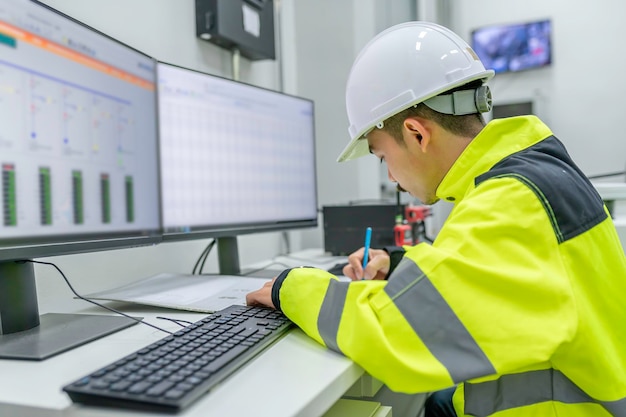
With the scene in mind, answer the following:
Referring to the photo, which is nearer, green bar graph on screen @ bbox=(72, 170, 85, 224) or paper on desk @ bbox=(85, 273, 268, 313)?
green bar graph on screen @ bbox=(72, 170, 85, 224)

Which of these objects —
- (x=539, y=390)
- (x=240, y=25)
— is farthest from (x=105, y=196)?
(x=240, y=25)

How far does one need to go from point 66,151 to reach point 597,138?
3.63 meters

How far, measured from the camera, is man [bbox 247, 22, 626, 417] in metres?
0.53

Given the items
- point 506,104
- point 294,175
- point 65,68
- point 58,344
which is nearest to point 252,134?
point 294,175

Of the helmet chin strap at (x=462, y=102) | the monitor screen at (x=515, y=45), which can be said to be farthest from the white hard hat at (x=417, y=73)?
the monitor screen at (x=515, y=45)

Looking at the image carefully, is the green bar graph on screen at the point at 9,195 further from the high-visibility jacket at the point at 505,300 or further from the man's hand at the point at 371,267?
the man's hand at the point at 371,267

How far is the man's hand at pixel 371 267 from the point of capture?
→ 1.01 metres

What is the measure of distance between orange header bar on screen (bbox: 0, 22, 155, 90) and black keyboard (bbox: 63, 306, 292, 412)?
442 mm

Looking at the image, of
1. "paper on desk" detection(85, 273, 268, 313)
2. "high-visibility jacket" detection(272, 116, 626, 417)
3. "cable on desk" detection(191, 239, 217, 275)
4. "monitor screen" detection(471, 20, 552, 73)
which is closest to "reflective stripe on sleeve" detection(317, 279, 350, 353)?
"high-visibility jacket" detection(272, 116, 626, 417)

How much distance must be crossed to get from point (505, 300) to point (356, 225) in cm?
94

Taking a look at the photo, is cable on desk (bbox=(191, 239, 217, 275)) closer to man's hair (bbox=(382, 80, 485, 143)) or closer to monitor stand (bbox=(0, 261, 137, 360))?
monitor stand (bbox=(0, 261, 137, 360))

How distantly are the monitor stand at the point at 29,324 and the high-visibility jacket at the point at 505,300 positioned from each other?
0.88 ft

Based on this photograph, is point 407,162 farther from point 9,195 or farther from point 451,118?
point 9,195

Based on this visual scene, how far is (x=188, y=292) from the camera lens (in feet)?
3.01
